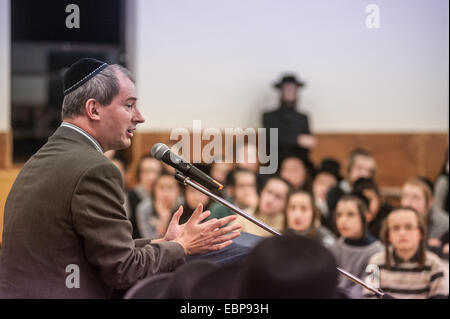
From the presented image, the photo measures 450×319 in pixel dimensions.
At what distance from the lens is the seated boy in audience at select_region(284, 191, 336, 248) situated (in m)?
3.71

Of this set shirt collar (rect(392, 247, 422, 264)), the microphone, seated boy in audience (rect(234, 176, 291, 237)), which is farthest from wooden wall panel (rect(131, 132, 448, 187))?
the microphone

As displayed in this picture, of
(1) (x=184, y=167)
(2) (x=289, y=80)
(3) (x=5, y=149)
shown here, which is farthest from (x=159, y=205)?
(1) (x=184, y=167)

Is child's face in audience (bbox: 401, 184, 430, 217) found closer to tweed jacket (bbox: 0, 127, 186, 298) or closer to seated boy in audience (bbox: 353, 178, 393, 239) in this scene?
seated boy in audience (bbox: 353, 178, 393, 239)

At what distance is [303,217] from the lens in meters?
3.81

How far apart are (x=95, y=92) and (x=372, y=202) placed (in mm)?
2911

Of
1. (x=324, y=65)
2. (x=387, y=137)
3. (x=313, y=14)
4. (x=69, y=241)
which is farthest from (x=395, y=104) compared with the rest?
(x=69, y=241)

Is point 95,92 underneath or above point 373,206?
above

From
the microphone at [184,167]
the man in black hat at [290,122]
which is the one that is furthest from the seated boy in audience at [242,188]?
the microphone at [184,167]

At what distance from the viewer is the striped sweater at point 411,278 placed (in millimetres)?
3275

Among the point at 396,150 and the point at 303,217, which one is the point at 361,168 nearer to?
the point at 303,217

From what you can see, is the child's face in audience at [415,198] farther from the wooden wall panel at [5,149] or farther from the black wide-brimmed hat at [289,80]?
the wooden wall panel at [5,149]

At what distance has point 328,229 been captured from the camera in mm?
4223
